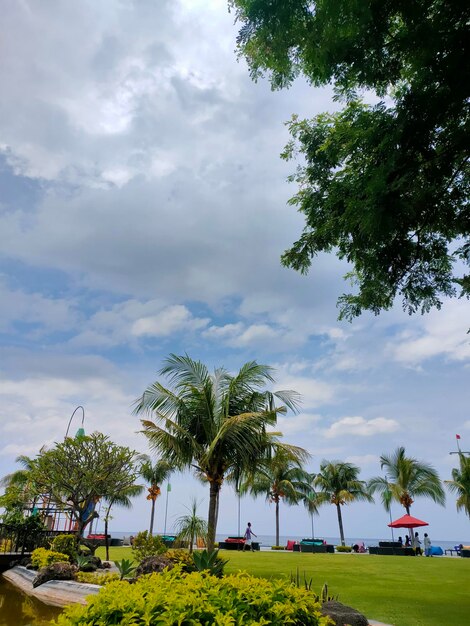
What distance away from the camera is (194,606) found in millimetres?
3291

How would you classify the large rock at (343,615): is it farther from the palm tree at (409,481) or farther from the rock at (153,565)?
the palm tree at (409,481)

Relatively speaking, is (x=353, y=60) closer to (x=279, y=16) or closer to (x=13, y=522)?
(x=279, y=16)

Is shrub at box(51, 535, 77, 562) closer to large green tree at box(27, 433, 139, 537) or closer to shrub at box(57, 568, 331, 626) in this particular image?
large green tree at box(27, 433, 139, 537)

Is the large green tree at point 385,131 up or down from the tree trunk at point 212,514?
up

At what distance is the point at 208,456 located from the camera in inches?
531

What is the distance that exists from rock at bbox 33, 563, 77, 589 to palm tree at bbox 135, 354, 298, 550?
4.11 meters

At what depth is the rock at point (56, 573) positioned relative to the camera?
12.0 metres

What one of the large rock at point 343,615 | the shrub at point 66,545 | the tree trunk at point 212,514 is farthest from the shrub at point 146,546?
the large rock at point 343,615

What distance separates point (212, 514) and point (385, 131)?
466 inches

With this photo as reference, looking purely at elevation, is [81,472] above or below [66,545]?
above

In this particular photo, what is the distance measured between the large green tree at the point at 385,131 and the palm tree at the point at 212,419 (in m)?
6.81

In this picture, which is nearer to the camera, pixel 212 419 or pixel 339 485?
pixel 212 419

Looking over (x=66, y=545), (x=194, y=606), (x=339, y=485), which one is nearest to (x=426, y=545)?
(x=339, y=485)

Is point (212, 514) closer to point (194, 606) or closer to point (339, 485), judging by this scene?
point (194, 606)
